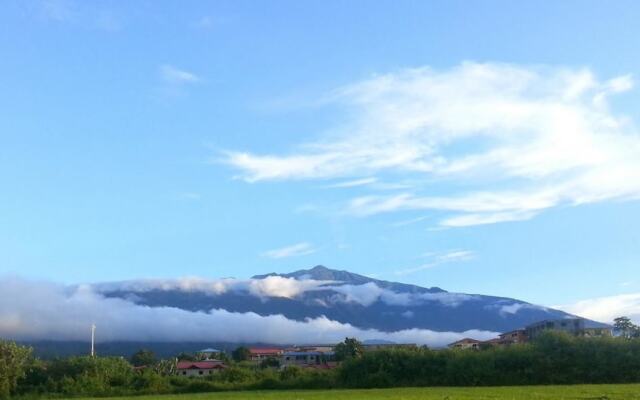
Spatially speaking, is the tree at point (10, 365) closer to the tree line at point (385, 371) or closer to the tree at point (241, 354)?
the tree line at point (385, 371)

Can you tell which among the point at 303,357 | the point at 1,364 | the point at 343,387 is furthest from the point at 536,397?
the point at 303,357

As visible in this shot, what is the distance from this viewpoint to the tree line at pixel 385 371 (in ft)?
208

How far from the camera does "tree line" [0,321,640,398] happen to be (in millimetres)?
63500

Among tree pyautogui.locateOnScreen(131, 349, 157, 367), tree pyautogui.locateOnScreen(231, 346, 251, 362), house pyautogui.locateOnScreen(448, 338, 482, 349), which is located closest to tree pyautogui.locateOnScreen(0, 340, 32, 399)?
house pyautogui.locateOnScreen(448, 338, 482, 349)

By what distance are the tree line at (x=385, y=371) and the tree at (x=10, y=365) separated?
0.10 m

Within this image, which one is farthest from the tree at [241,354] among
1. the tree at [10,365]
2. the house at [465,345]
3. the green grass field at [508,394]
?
the green grass field at [508,394]

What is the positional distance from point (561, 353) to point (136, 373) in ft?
149

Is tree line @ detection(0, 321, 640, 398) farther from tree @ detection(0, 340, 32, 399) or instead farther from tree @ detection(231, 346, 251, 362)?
tree @ detection(231, 346, 251, 362)

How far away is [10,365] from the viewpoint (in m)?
73.3

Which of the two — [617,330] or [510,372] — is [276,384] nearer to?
[510,372]

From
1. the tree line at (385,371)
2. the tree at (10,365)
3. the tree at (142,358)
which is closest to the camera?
the tree line at (385,371)

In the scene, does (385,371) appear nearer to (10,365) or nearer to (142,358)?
(10,365)

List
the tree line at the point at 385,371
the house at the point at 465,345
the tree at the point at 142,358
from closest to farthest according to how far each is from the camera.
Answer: the tree line at the point at 385,371 → the house at the point at 465,345 → the tree at the point at 142,358

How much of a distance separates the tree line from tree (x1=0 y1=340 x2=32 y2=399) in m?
0.10
